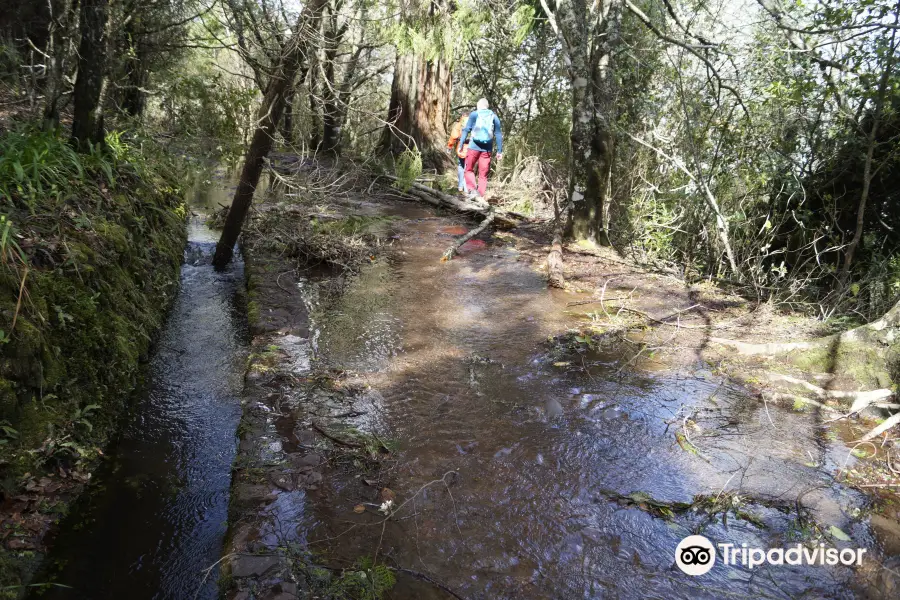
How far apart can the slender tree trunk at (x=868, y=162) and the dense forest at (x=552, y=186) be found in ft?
0.10

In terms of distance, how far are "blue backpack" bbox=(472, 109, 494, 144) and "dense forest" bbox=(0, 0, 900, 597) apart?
1331 millimetres

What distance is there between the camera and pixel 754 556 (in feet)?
9.51

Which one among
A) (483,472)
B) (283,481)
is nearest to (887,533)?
(483,472)

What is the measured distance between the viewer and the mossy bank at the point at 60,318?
304 cm

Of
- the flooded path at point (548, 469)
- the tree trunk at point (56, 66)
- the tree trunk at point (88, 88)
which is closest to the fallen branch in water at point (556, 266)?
the flooded path at point (548, 469)

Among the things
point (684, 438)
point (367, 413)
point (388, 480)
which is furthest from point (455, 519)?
point (684, 438)

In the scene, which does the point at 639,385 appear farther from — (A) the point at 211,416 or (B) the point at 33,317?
(B) the point at 33,317

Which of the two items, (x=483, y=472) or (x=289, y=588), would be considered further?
(x=483, y=472)

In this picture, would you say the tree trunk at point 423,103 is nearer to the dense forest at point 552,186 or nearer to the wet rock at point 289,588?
the dense forest at point 552,186

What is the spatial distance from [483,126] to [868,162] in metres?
6.04

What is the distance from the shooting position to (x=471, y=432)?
3.95 metres

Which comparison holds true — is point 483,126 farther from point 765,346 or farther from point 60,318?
point 60,318

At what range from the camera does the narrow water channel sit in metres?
2.90

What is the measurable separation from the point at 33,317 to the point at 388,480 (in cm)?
237
